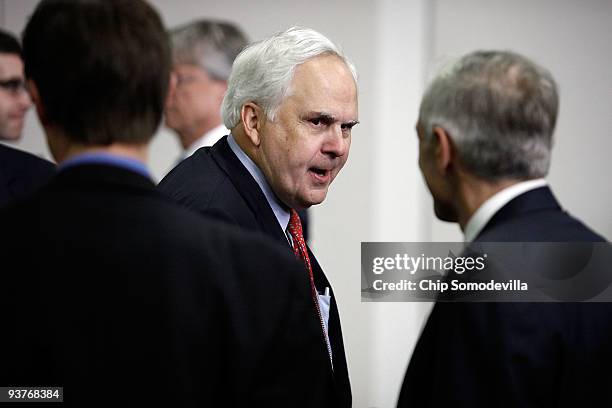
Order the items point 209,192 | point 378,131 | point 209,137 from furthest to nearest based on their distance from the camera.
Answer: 1. point 378,131
2. point 209,137
3. point 209,192

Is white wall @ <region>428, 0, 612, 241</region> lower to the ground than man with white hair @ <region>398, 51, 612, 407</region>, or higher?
higher

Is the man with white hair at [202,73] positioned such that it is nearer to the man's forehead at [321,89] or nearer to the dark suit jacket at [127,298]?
the man's forehead at [321,89]

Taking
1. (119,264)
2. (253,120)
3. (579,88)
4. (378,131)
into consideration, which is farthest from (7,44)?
(579,88)

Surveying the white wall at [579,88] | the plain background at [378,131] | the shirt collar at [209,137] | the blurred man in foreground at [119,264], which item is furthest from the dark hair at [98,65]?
the plain background at [378,131]

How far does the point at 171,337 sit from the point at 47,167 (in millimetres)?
933

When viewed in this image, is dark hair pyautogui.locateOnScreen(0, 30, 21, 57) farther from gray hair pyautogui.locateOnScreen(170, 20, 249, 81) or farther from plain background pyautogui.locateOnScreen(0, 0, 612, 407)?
plain background pyautogui.locateOnScreen(0, 0, 612, 407)

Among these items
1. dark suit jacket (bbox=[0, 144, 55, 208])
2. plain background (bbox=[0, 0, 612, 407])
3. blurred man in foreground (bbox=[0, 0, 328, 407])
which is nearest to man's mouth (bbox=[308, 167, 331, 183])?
dark suit jacket (bbox=[0, 144, 55, 208])

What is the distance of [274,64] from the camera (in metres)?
1.83

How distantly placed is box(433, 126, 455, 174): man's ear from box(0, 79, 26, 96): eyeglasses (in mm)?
Answer: 1596

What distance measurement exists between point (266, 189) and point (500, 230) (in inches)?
23.0

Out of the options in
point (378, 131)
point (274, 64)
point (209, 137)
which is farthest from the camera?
point (378, 131)

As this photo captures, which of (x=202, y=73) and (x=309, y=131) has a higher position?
(x=202, y=73)

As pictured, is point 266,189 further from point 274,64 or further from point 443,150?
point 443,150

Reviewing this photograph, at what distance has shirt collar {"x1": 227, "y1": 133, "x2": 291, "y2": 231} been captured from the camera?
6.10ft
